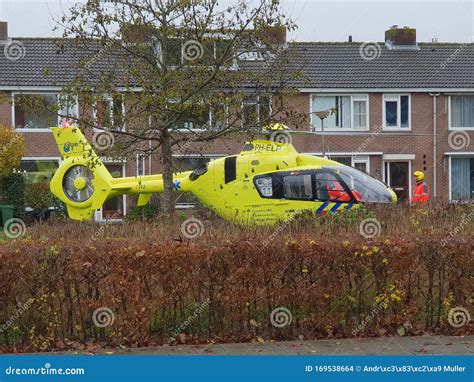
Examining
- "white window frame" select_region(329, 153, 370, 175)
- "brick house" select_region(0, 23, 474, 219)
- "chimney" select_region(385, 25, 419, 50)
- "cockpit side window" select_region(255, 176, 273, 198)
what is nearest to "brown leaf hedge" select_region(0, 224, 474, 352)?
"cockpit side window" select_region(255, 176, 273, 198)

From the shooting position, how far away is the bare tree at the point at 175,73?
16.9m

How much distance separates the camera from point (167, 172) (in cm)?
1853

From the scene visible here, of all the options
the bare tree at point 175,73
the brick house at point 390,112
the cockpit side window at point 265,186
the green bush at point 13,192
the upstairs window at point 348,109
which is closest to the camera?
the bare tree at point 175,73

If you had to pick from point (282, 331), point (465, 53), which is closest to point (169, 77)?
point (282, 331)

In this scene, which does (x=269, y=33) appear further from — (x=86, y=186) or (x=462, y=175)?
(x=462, y=175)

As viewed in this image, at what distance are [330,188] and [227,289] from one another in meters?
11.0

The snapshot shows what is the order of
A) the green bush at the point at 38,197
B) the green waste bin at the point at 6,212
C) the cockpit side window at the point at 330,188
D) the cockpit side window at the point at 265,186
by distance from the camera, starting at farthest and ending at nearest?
the green bush at the point at 38,197
the green waste bin at the point at 6,212
the cockpit side window at the point at 265,186
the cockpit side window at the point at 330,188

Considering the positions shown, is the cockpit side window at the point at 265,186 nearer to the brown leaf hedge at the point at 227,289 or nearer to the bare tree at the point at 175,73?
the bare tree at the point at 175,73

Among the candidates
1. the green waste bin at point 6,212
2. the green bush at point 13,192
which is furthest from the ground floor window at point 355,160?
the green waste bin at point 6,212

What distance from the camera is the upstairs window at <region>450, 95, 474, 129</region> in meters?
38.2

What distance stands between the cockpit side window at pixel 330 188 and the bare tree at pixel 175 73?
3388 millimetres

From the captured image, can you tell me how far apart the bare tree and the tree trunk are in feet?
0.12

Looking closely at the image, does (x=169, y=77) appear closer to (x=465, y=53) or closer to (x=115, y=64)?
(x=115, y=64)

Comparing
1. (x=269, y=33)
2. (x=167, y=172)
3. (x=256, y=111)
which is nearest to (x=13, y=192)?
(x=167, y=172)
